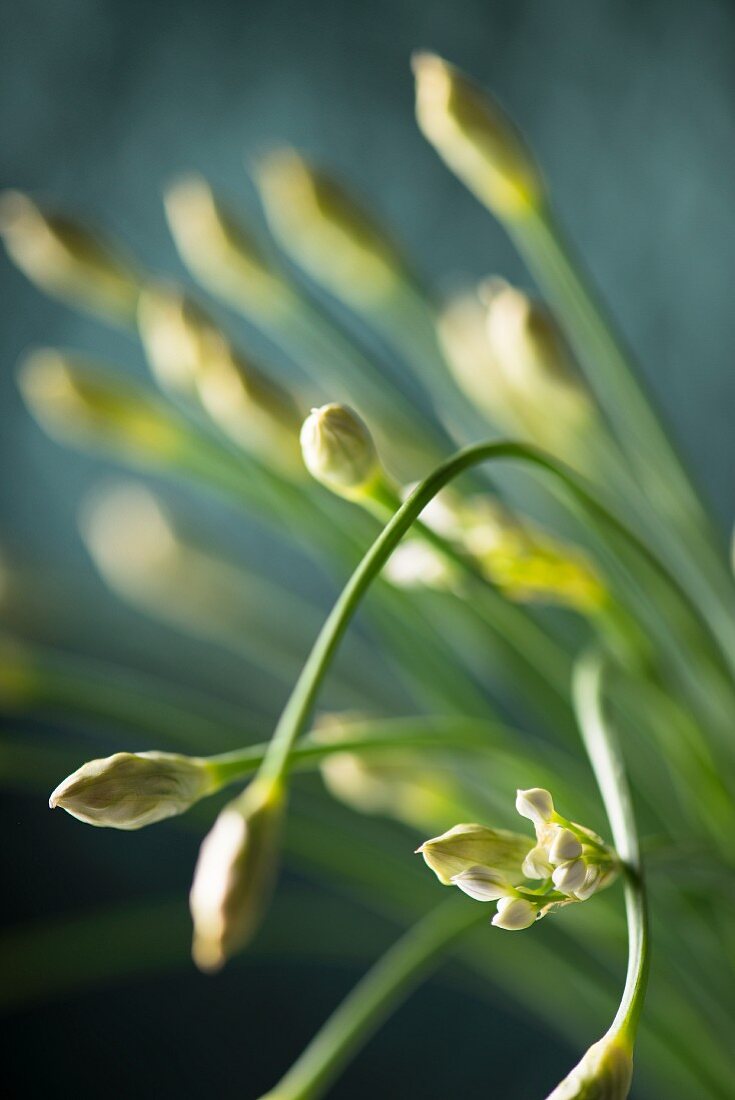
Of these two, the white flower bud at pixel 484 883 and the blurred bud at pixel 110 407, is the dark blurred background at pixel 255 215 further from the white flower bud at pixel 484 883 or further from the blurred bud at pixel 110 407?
the white flower bud at pixel 484 883

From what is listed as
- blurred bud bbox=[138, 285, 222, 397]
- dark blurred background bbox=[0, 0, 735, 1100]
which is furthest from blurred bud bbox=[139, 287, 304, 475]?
dark blurred background bbox=[0, 0, 735, 1100]

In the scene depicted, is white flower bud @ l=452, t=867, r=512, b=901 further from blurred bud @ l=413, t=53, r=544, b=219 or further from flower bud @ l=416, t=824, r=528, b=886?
blurred bud @ l=413, t=53, r=544, b=219

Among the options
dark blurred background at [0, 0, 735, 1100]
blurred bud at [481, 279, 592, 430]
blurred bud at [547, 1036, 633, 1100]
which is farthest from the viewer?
dark blurred background at [0, 0, 735, 1100]

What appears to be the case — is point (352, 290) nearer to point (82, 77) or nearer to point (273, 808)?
point (273, 808)

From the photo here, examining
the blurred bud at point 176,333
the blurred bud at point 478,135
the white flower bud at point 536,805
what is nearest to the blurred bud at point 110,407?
the blurred bud at point 176,333

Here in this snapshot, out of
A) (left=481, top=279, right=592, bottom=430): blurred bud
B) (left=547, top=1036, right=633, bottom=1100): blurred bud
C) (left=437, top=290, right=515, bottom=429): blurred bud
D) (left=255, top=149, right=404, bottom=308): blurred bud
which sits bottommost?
(left=547, top=1036, right=633, bottom=1100): blurred bud

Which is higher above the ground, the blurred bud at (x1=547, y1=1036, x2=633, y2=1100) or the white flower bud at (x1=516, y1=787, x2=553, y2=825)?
the white flower bud at (x1=516, y1=787, x2=553, y2=825)

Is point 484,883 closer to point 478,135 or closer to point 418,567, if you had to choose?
point 418,567

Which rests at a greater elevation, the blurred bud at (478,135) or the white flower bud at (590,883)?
the blurred bud at (478,135)
